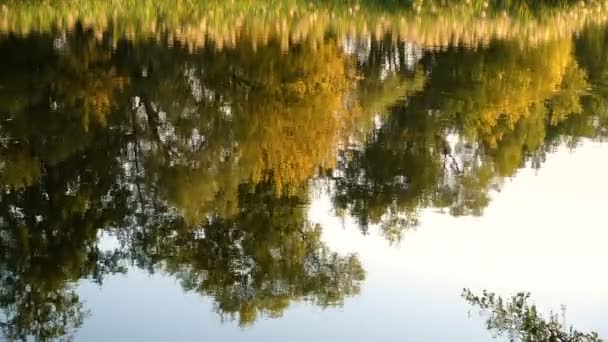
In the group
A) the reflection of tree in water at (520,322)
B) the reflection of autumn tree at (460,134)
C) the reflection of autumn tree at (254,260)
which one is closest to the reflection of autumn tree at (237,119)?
the reflection of autumn tree at (254,260)

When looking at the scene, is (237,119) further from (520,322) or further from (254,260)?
(520,322)

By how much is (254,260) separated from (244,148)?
3.36 meters

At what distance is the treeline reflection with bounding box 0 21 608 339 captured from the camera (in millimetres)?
10461

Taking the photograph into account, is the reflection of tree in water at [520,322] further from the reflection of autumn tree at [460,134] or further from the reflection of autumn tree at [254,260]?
the reflection of autumn tree at [460,134]

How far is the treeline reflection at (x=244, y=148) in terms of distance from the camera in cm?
1046

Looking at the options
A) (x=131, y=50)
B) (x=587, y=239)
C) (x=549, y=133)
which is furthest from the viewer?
(x=131, y=50)

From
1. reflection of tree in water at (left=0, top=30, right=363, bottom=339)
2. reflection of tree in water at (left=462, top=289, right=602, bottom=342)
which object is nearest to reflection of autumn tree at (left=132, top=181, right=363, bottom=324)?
reflection of tree in water at (left=0, top=30, right=363, bottom=339)

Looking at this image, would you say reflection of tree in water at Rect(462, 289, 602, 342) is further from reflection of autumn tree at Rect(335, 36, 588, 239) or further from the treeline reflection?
reflection of autumn tree at Rect(335, 36, 588, 239)

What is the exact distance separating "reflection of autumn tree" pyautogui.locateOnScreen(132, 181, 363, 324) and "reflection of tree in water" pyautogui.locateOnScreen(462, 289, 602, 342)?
1.52 meters

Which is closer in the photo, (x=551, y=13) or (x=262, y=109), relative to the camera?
(x=262, y=109)

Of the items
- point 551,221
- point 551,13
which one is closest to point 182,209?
point 551,221

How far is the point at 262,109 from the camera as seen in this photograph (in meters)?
15.6

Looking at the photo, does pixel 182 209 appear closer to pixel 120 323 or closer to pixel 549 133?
pixel 120 323

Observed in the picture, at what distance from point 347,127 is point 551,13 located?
12.4 metres
